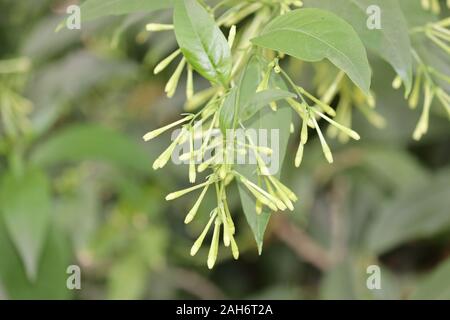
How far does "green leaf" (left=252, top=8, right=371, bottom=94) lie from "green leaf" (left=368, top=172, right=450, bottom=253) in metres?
0.62

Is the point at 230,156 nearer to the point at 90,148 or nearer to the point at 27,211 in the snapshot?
the point at 27,211

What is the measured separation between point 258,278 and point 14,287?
0.71 metres

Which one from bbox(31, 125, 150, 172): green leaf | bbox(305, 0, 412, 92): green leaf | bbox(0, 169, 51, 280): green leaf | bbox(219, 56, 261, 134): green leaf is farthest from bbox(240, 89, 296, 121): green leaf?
bbox(31, 125, 150, 172): green leaf

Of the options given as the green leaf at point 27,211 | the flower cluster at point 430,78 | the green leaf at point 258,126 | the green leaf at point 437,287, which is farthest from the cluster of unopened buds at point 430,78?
the green leaf at point 27,211

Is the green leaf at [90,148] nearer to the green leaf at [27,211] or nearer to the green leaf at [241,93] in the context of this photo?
the green leaf at [27,211]

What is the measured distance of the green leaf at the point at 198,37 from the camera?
48 cm

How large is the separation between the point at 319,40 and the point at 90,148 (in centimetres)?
63

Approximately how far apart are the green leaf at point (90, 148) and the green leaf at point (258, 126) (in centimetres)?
55

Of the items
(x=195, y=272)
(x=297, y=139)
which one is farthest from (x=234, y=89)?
(x=195, y=272)

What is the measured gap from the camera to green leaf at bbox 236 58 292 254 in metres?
0.50

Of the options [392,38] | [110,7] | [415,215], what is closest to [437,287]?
[415,215]

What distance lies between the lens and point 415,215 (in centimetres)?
106

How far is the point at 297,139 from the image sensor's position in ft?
4.14

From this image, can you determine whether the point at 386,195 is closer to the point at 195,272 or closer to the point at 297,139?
the point at 297,139
